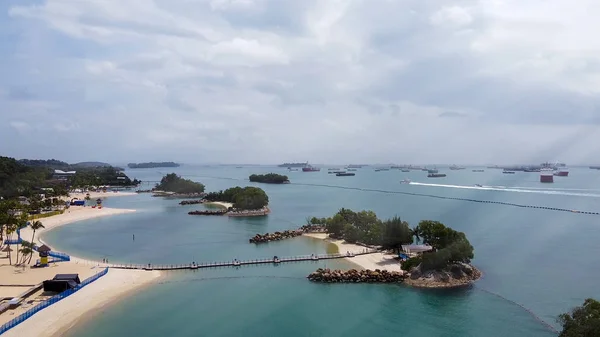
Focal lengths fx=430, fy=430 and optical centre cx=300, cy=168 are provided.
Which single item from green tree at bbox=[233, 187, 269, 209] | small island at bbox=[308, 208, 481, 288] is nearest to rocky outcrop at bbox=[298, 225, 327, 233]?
small island at bbox=[308, 208, 481, 288]

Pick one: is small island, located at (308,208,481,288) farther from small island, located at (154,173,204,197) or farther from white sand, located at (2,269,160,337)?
small island, located at (154,173,204,197)

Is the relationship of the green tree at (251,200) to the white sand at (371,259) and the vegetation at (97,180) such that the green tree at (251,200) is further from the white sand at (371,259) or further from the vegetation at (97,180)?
the vegetation at (97,180)

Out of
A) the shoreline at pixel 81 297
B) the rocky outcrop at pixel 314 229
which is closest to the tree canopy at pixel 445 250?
the rocky outcrop at pixel 314 229

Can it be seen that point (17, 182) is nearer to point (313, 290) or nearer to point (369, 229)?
point (369, 229)

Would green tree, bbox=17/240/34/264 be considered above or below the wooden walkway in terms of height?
above

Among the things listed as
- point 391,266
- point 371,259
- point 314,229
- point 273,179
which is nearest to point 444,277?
point 391,266

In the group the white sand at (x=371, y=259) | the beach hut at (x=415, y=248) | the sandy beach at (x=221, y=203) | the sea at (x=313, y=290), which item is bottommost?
the sea at (x=313, y=290)
